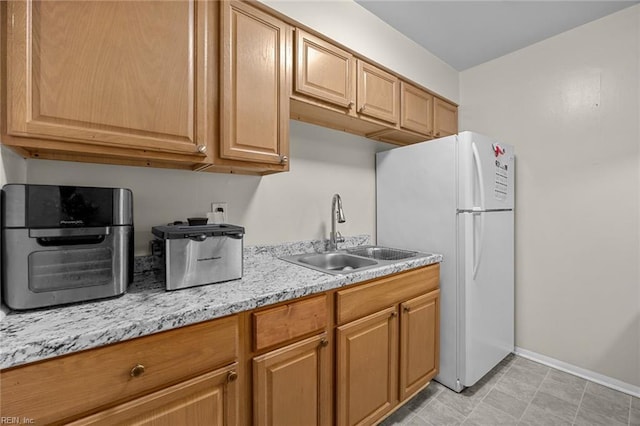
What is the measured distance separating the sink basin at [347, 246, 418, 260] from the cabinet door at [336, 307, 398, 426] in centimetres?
60

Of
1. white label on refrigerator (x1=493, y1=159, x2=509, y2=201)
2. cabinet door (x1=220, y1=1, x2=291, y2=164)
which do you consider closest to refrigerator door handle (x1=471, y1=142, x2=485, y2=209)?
white label on refrigerator (x1=493, y1=159, x2=509, y2=201)

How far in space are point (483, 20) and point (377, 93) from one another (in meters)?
0.99

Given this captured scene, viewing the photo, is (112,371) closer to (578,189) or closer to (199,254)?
(199,254)

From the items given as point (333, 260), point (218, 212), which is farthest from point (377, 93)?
point (218, 212)

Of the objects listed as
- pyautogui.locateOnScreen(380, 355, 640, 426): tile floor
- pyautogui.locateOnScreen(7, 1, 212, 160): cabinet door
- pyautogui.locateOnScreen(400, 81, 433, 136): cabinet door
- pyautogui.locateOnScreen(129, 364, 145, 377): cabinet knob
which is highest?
pyautogui.locateOnScreen(400, 81, 433, 136): cabinet door

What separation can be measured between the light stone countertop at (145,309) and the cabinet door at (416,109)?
121 centimetres

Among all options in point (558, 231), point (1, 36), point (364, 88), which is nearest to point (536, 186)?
point (558, 231)

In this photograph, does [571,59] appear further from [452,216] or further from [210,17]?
[210,17]

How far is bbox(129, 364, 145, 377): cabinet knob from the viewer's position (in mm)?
785

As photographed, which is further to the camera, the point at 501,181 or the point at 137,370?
the point at 501,181

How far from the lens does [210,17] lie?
1.21 m

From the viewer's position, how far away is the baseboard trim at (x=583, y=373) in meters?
1.87

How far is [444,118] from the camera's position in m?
2.51

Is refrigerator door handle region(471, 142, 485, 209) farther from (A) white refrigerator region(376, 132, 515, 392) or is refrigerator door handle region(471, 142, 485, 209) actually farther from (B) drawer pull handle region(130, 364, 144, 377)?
(B) drawer pull handle region(130, 364, 144, 377)
